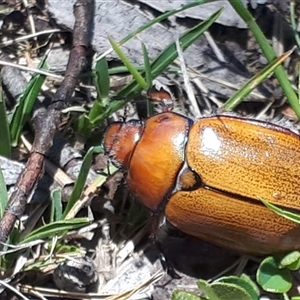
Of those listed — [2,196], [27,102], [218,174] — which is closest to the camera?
[218,174]

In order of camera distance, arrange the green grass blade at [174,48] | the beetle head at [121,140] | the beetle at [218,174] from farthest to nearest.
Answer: the green grass blade at [174,48] < the beetle head at [121,140] < the beetle at [218,174]

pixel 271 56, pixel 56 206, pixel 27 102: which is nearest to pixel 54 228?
pixel 56 206

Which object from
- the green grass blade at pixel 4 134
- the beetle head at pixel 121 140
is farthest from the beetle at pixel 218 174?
the green grass blade at pixel 4 134

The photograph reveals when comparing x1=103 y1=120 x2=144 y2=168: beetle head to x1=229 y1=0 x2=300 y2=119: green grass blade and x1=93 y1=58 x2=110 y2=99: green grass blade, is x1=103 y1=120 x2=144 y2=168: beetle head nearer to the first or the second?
x1=93 y1=58 x2=110 y2=99: green grass blade

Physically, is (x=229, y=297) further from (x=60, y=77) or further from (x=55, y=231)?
(x=60, y=77)

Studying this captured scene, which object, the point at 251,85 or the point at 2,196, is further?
the point at 251,85

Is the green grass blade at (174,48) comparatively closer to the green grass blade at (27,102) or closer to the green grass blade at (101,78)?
the green grass blade at (101,78)

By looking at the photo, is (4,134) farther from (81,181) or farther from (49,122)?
(81,181)
